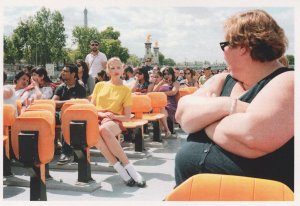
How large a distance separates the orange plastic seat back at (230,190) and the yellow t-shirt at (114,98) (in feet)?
11.1

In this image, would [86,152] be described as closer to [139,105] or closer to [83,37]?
[139,105]

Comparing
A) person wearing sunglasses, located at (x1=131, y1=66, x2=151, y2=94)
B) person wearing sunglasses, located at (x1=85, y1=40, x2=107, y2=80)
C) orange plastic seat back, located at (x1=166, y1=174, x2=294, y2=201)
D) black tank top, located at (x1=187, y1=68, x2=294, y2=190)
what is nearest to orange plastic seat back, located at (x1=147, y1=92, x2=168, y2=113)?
person wearing sunglasses, located at (x1=131, y1=66, x2=151, y2=94)

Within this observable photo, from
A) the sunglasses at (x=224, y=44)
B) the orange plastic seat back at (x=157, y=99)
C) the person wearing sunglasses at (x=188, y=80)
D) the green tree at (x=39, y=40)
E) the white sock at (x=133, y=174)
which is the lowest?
the white sock at (x=133, y=174)

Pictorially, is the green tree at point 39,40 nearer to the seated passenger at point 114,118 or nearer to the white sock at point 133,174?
the seated passenger at point 114,118

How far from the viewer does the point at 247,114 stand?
4.93 ft

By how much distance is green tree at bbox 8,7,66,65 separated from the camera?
3102 cm

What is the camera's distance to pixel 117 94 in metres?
4.73

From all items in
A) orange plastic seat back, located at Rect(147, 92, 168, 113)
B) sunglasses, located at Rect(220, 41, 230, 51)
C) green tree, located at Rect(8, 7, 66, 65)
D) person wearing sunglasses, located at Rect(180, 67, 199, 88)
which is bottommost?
orange plastic seat back, located at Rect(147, 92, 168, 113)

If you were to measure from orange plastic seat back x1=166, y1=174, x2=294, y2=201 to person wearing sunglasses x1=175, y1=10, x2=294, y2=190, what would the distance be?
0.74ft

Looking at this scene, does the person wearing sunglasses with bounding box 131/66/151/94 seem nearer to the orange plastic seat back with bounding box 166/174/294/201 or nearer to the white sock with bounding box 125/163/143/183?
the white sock with bounding box 125/163/143/183

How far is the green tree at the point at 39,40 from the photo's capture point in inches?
1221

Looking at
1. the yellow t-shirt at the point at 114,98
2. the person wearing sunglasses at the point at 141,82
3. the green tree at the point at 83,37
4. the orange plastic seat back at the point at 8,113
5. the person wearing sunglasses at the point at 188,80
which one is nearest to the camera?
the orange plastic seat back at the point at 8,113

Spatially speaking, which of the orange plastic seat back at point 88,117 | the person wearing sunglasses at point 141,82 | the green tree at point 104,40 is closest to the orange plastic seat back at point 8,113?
the orange plastic seat back at point 88,117

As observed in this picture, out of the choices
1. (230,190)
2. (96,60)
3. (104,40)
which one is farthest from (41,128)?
(104,40)
